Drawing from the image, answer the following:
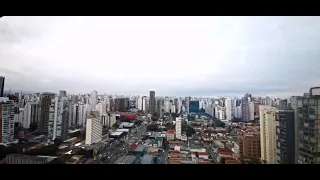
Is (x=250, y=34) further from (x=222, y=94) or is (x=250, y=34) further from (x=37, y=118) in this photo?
(x=37, y=118)

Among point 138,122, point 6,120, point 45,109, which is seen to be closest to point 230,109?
point 138,122

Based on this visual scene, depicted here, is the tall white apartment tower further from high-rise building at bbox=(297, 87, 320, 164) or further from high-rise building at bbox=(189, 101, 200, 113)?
high-rise building at bbox=(297, 87, 320, 164)

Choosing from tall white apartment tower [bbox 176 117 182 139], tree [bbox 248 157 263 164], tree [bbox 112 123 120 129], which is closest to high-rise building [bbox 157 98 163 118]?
tall white apartment tower [bbox 176 117 182 139]

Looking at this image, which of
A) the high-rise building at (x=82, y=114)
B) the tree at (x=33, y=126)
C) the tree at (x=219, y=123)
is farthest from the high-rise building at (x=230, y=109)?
the tree at (x=33, y=126)

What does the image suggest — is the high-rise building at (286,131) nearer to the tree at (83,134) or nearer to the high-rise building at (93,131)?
the high-rise building at (93,131)

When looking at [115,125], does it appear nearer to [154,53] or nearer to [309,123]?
[154,53]
